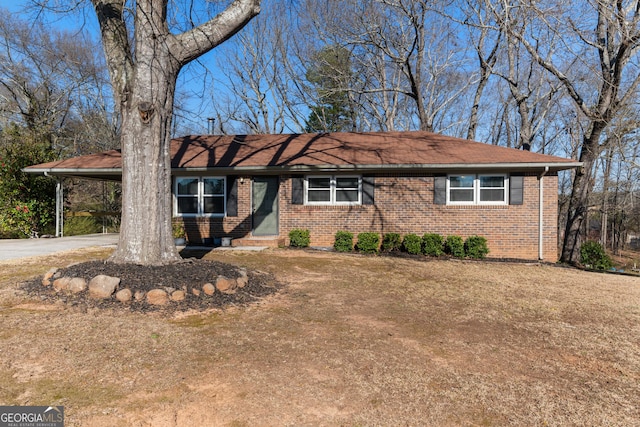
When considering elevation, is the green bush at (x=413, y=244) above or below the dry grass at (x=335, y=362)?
above

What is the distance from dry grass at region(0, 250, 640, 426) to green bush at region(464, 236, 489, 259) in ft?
14.5

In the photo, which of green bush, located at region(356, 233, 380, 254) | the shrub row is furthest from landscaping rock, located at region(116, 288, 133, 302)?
green bush, located at region(356, 233, 380, 254)

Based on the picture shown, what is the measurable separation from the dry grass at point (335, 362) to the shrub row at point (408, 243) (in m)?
4.43

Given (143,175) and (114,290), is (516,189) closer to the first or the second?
(143,175)

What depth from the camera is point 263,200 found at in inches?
466

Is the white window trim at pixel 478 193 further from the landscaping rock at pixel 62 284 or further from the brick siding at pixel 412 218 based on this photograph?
the landscaping rock at pixel 62 284

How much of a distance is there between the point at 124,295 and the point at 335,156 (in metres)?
7.86

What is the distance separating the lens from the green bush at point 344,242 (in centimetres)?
1077

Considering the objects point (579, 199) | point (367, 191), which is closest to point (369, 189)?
point (367, 191)


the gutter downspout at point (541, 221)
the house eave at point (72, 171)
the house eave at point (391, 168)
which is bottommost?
the gutter downspout at point (541, 221)

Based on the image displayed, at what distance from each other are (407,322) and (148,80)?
5.07m

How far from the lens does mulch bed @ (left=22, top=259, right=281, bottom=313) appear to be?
15.3 feet

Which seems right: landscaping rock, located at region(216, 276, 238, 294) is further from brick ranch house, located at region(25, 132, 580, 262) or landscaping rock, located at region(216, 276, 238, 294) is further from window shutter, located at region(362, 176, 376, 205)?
window shutter, located at region(362, 176, 376, 205)

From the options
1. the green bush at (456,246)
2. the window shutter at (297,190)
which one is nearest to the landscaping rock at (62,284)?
the window shutter at (297,190)
